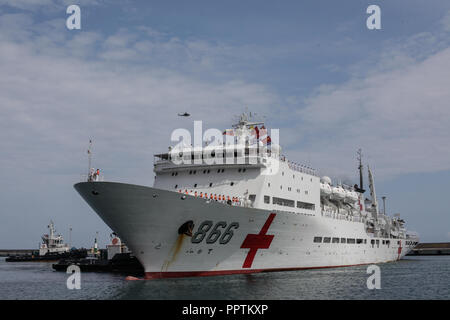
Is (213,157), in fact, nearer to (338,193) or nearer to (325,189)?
(325,189)

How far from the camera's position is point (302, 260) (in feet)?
80.4

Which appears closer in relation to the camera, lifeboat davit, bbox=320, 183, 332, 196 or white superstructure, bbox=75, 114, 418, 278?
white superstructure, bbox=75, 114, 418, 278

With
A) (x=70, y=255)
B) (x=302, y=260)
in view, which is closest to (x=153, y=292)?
(x=302, y=260)

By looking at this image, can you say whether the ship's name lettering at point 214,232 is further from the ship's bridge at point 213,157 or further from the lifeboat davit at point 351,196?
the lifeboat davit at point 351,196

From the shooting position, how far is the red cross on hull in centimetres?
2075

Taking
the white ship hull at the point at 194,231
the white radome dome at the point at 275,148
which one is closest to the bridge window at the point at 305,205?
the white ship hull at the point at 194,231

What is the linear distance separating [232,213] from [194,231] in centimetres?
197

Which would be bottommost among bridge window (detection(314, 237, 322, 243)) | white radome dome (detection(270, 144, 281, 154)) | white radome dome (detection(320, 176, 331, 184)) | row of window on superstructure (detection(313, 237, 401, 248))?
row of window on superstructure (detection(313, 237, 401, 248))

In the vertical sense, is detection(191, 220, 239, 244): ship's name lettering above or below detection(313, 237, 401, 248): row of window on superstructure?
above

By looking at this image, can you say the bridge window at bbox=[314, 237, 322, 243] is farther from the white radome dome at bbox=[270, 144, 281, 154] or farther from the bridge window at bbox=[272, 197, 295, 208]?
the white radome dome at bbox=[270, 144, 281, 154]

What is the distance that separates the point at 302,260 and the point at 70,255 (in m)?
36.1

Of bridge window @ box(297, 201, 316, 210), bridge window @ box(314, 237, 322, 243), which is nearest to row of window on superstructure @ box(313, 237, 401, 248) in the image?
bridge window @ box(314, 237, 322, 243)

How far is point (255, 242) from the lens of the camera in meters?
21.1

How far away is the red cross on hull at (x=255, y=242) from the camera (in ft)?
68.1
